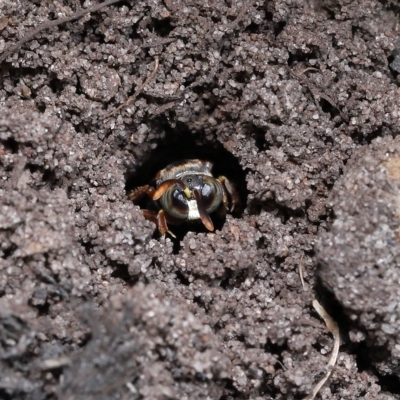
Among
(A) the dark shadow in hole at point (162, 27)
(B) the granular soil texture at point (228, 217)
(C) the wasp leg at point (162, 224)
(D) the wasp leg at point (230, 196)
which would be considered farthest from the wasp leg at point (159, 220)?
(A) the dark shadow in hole at point (162, 27)

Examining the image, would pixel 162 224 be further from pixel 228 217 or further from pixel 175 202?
pixel 228 217

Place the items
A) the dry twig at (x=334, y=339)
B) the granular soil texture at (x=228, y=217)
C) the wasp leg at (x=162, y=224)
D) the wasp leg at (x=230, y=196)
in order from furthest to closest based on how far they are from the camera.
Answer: the wasp leg at (x=230, y=196) < the wasp leg at (x=162, y=224) < the dry twig at (x=334, y=339) < the granular soil texture at (x=228, y=217)

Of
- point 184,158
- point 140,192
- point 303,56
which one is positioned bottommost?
point 140,192

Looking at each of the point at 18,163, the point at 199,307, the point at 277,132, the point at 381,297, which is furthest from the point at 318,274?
the point at 18,163

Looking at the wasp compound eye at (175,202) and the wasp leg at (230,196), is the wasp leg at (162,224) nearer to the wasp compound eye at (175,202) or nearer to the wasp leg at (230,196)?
the wasp compound eye at (175,202)

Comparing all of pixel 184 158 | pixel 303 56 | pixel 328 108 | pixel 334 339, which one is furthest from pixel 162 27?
pixel 334 339

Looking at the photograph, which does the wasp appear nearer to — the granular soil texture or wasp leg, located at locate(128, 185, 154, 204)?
wasp leg, located at locate(128, 185, 154, 204)
